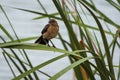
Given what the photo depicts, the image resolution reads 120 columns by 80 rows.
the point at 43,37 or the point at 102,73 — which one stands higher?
the point at 43,37

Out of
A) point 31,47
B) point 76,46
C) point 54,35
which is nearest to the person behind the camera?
point 31,47

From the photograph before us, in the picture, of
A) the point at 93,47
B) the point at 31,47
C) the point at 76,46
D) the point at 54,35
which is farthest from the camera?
the point at 54,35

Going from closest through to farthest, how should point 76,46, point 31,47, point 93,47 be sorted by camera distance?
point 31,47 → point 76,46 → point 93,47

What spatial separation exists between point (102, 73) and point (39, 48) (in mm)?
187

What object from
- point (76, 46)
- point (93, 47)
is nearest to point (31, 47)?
point (76, 46)

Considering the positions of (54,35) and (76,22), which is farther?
(54,35)

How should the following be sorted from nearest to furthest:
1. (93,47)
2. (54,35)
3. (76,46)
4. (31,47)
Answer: (31,47)
(76,46)
(93,47)
(54,35)

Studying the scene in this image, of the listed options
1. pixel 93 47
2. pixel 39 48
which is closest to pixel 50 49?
pixel 39 48

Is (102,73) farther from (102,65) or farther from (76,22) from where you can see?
(76,22)

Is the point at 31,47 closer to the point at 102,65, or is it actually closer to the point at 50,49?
the point at 50,49

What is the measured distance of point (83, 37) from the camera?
710mm

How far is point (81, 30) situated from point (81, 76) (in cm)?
17

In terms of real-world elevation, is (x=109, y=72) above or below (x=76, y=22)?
below

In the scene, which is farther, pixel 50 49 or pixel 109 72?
pixel 109 72
